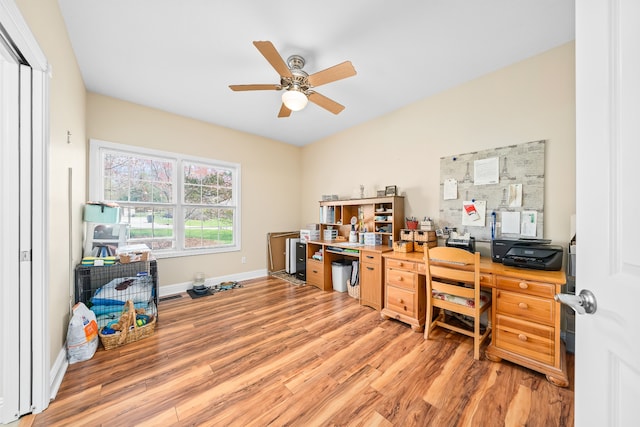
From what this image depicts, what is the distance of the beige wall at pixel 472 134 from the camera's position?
2.13m

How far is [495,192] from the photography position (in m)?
2.50

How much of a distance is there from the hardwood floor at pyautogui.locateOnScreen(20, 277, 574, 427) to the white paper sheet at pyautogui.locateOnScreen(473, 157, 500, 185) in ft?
5.44

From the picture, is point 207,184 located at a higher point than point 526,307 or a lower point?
higher

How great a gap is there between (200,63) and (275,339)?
2844 mm

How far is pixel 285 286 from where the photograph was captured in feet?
12.7

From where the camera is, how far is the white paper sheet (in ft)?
8.18

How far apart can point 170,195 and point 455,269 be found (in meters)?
3.91

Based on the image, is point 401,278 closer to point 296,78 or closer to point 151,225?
point 296,78

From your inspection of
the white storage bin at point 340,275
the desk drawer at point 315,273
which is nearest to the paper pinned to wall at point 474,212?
the white storage bin at point 340,275

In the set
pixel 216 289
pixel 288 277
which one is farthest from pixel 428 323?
pixel 216 289

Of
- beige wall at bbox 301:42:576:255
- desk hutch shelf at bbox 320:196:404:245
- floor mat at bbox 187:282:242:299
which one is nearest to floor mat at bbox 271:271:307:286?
floor mat at bbox 187:282:242:299

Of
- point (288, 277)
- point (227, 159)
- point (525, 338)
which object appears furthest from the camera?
point (288, 277)
